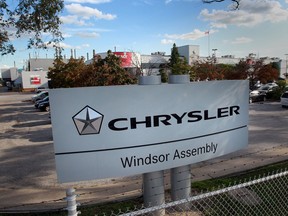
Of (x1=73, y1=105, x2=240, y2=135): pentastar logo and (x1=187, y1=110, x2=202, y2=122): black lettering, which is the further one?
(x1=187, y1=110, x2=202, y2=122): black lettering

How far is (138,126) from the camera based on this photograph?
13.0 feet

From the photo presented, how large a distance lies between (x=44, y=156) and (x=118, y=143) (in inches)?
293

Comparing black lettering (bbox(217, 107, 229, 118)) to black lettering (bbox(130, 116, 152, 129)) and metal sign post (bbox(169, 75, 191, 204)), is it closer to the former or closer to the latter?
metal sign post (bbox(169, 75, 191, 204))

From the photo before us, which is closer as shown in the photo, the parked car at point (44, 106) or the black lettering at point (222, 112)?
the black lettering at point (222, 112)

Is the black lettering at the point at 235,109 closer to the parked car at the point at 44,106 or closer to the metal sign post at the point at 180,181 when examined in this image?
the metal sign post at the point at 180,181

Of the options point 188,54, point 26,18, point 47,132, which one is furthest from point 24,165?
point 188,54

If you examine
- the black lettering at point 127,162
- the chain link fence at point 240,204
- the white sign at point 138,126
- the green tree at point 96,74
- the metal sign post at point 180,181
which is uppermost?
the green tree at point 96,74

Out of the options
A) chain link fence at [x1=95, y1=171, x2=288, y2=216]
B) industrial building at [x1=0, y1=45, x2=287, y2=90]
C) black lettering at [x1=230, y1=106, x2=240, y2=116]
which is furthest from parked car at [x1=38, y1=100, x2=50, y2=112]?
black lettering at [x1=230, y1=106, x2=240, y2=116]

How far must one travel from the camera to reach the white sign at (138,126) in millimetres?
3627

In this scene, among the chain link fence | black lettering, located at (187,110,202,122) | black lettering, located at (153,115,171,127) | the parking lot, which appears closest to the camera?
black lettering, located at (153,115,171,127)

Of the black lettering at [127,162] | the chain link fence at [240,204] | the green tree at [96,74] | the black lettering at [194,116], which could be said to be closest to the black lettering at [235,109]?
the black lettering at [194,116]

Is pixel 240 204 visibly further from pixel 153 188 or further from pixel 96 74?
pixel 96 74

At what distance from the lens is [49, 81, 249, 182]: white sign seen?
143 inches

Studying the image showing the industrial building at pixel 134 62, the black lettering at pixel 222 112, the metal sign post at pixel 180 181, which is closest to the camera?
the black lettering at pixel 222 112
